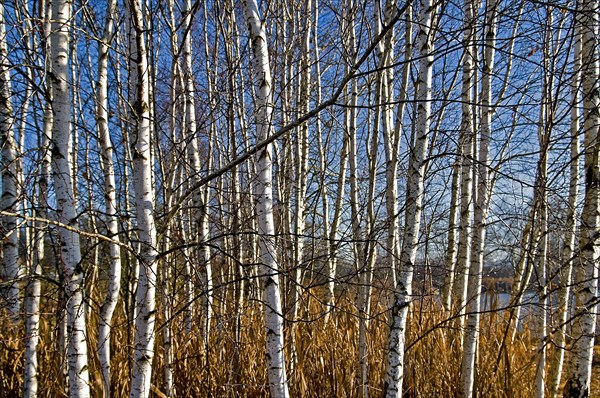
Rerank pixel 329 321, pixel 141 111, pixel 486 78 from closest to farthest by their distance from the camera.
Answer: pixel 141 111, pixel 486 78, pixel 329 321

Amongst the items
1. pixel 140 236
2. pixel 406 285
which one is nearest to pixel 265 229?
pixel 140 236

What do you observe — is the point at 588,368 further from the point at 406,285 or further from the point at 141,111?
the point at 141,111

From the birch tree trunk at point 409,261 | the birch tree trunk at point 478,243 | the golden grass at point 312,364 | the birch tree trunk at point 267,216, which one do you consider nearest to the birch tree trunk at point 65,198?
the birch tree trunk at point 267,216

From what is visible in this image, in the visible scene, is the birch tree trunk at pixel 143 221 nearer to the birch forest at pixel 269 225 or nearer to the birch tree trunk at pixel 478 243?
the birch forest at pixel 269 225

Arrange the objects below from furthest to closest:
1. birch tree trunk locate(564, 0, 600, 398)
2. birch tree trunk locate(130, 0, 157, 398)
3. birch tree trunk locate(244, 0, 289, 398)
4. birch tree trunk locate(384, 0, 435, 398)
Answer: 1. birch tree trunk locate(564, 0, 600, 398)
2. birch tree trunk locate(384, 0, 435, 398)
3. birch tree trunk locate(244, 0, 289, 398)
4. birch tree trunk locate(130, 0, 157, 398)

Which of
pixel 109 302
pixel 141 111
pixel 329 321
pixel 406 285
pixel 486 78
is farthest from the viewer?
pixel 329 321

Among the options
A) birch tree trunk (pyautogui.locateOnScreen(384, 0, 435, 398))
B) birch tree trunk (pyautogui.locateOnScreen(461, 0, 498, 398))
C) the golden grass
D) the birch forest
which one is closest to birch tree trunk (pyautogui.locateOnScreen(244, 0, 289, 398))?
the birch forest

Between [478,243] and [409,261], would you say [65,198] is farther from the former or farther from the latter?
[478,243]

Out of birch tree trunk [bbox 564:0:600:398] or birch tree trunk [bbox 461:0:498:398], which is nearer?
birch tree trunk [bbox 564:0:600:398]

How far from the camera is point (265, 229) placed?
2170 millimetres

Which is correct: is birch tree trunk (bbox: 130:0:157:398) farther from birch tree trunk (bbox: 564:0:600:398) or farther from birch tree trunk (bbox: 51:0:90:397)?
birch tree trunk (bbox: 564:0:600:398)

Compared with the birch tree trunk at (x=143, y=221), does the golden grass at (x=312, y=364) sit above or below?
below

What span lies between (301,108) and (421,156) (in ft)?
5.91

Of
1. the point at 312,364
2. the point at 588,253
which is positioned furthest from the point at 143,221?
the point at 588,253
